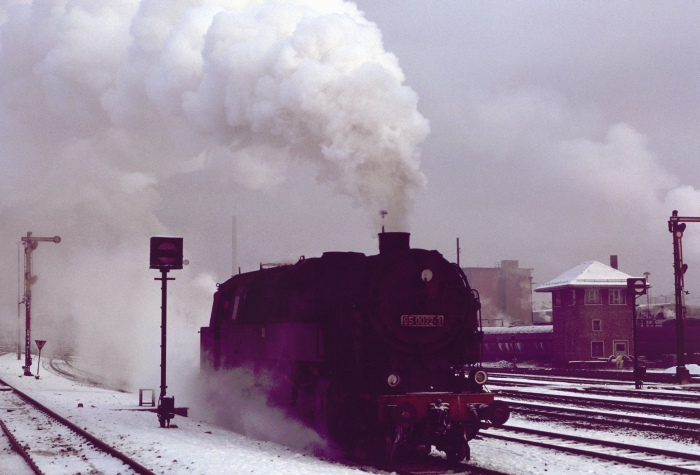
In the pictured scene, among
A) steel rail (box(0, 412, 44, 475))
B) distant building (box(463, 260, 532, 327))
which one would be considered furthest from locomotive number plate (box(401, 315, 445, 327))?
distant building (box(463, 260, 532, 327))

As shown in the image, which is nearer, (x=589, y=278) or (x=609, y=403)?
(x=609, y=403)

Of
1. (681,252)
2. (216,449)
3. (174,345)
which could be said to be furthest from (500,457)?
(681,252)

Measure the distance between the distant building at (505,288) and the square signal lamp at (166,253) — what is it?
9211 cm

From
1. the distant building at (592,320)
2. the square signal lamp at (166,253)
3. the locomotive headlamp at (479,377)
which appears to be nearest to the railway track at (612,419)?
the locomotive headlamp at (479,377)

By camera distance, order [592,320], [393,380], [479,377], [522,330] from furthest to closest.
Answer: [522,330] < [592,320] < [479,377] < [393,380]

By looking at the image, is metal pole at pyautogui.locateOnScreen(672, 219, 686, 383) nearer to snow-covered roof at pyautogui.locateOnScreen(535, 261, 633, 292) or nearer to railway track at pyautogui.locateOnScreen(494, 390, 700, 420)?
railway track at pyautogui.locateOnScreen(494, 390, 700, 420)

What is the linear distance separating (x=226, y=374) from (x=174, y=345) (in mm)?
10397

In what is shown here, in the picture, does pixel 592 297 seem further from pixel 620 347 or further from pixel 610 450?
pixel 610 450

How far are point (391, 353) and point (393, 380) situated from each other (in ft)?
1.75

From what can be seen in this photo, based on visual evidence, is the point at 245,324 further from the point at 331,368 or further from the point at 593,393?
A: the point at 593,393

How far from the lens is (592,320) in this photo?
49.3 metres

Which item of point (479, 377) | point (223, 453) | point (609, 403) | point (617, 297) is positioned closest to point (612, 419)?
point (609, 403)

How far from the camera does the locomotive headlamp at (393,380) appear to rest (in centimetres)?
1221

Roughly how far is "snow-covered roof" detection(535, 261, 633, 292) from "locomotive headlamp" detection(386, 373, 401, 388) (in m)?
39.1
